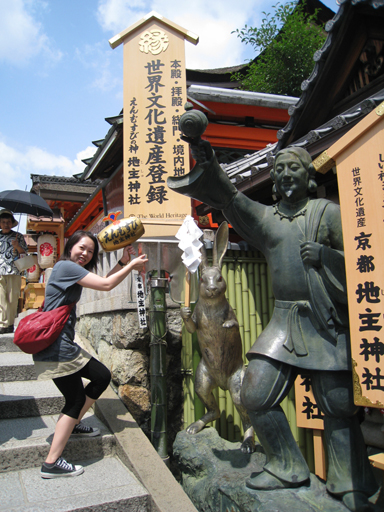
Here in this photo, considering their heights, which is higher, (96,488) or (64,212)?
(64,212)

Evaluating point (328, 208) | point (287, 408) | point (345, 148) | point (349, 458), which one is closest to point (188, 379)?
point (287, 408)

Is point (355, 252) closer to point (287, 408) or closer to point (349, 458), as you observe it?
point (349, 458)

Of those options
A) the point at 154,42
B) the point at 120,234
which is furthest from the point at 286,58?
the point at 120,234

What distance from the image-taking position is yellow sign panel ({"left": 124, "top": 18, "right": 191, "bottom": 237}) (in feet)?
19.9

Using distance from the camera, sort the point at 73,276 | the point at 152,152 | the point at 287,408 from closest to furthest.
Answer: the point at 73,276
the point at 287,408
the point at 152,152

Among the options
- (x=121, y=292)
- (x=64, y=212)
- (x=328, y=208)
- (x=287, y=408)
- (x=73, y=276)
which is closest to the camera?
(x=328, y=208)

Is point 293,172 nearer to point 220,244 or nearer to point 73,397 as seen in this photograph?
point 220,244

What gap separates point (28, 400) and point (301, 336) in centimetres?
318

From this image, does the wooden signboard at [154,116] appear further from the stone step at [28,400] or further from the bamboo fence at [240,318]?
the stone step at [28,400]

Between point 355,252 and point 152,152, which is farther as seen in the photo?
point 152,152

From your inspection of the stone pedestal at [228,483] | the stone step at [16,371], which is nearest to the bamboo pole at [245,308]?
the stone pedestal at [228,483]

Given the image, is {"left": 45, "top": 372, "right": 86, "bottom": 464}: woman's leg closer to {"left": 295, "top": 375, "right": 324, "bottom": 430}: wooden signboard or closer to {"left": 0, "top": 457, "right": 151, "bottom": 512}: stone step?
{"left": 0, "top": 457, "right": 151, "bottom": 512}: stone step

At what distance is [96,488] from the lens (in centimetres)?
329

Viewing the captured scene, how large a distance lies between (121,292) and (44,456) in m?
2.42
